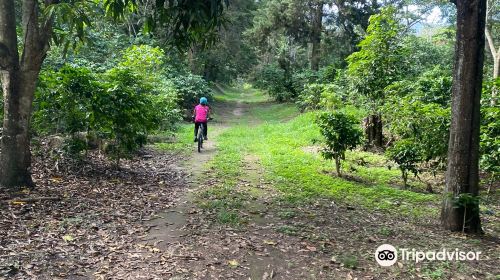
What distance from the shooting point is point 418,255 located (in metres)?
5.03

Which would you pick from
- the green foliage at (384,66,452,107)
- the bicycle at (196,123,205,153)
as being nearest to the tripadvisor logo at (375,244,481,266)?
the green foliage at (384,66,452,107)

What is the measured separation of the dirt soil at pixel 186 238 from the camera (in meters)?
4.48

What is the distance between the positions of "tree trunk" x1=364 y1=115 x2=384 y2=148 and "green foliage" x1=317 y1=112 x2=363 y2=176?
3.76 metres

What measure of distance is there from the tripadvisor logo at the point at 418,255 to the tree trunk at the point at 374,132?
332 inches

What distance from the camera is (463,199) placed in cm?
578

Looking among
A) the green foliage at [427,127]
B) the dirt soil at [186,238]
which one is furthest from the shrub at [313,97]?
the dirt soil at [186,238]

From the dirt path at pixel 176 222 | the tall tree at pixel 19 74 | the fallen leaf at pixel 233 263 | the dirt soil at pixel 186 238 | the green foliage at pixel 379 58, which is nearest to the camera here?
the dirt soil at pixel 186 238

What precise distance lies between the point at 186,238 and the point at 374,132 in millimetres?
9605

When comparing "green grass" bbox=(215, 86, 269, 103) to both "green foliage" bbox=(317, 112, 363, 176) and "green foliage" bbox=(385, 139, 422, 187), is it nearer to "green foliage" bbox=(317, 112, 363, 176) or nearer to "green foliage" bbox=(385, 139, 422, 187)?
"green foliage" bbox=(317, 112, 363, 176)

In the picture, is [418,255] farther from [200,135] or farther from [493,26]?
[493,26]

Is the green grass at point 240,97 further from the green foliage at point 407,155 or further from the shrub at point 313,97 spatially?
the green foliage at point 407,155

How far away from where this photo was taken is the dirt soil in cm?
448

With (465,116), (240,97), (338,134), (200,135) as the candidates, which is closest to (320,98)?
(200,135)

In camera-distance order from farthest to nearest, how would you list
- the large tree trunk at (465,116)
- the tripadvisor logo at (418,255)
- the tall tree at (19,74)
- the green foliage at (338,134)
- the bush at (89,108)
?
the green foliage at (338,134) → the bush at (89,108) → the tall tree at (19,74) → the large tree trunk at (465,116) → the tripadvisor logo at (418,255)
